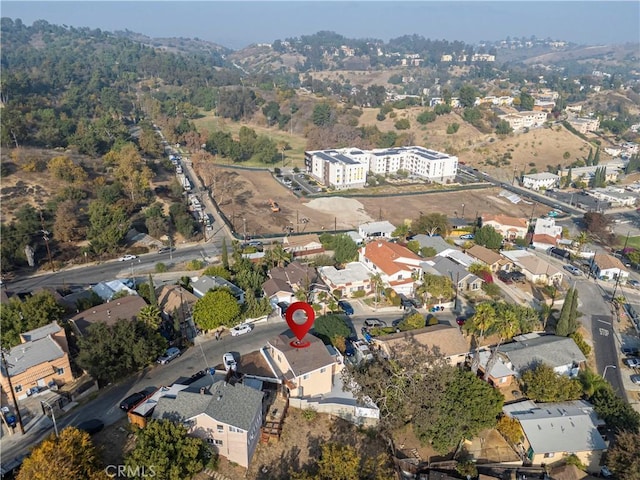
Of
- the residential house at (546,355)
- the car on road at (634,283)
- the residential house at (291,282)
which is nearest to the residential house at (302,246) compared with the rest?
the residential house at (291,282)

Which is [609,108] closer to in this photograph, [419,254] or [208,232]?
[419,254]

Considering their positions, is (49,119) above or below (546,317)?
above

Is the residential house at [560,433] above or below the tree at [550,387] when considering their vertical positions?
below

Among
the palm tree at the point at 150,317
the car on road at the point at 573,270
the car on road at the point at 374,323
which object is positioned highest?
the palm tree at the point at 150,317

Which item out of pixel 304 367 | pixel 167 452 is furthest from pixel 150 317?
pixel 167 452

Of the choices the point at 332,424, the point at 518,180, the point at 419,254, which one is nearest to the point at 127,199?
the point at 419,254

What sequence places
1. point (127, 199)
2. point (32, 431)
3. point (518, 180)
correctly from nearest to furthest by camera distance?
point (32, 431)
point (127, 199)
point (518, 180)

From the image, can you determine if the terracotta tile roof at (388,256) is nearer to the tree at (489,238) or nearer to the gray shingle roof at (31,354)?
the tree at (489,238)

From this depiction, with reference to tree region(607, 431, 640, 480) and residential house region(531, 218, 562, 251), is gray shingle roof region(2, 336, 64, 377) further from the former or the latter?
residential house region(531, 218, 562, 251)
